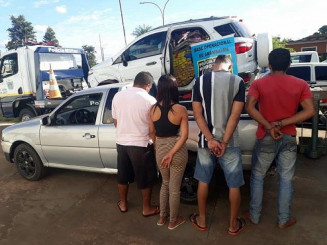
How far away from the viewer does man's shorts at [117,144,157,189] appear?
311 centimetres

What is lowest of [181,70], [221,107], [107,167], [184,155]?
[107,167]

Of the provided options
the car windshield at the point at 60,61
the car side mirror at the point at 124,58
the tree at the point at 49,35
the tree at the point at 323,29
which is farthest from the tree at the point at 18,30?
the car side mirror at the point at 124,58

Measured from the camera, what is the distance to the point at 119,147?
3.21 meters

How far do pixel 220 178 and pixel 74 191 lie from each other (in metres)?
2.12

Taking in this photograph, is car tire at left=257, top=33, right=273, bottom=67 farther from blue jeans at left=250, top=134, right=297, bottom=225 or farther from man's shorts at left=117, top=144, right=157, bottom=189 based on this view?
man's shorts at left=117, top=144, right=157, bottom=189

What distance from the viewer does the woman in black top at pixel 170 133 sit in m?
2.75

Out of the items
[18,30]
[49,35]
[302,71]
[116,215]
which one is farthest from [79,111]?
[18,30]

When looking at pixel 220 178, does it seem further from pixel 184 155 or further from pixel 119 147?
pixel 119 147

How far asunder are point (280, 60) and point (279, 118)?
54 cm

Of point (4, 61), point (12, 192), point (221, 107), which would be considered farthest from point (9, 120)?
point (221, 107)

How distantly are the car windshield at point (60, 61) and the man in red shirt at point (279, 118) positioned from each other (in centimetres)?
716

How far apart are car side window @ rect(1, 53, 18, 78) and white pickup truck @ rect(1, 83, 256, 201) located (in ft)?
14.7

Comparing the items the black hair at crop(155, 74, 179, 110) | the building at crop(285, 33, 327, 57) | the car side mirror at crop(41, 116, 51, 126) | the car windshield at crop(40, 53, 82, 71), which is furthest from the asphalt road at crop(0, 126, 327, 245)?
the building at crop(285, 33, 327, 57)

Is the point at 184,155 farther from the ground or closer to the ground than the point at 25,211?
farther from the ground
